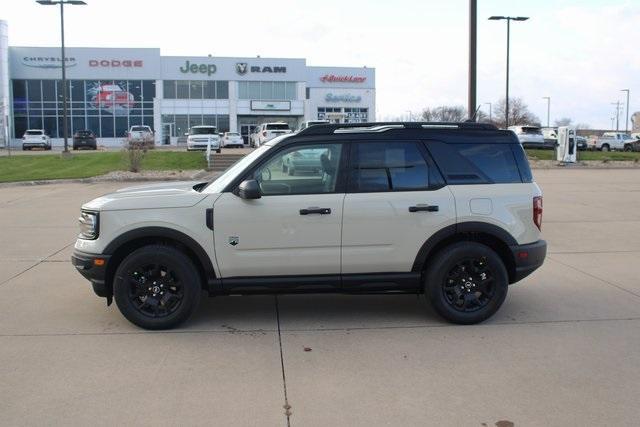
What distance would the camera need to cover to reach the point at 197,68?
6341 cm

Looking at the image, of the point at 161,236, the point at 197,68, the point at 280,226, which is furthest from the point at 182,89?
the point at 280,226

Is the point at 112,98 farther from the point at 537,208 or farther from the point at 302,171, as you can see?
the point at 537,208

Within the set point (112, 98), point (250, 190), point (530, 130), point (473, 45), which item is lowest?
point (250, 190)

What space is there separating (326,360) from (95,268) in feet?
7.23

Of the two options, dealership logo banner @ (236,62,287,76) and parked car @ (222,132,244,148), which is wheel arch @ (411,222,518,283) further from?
dealership logo banner @ (236,62,287,76)

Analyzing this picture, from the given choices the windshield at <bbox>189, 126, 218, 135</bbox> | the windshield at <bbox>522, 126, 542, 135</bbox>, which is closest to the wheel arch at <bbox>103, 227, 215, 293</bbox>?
the windshield at <bbox>189, 126, 218, 135</bbox>

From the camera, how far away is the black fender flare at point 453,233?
5.48m

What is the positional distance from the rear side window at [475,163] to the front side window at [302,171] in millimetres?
927

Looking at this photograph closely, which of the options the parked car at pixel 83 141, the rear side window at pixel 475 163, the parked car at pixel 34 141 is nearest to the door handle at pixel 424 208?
the rear side window at pixel 475 163

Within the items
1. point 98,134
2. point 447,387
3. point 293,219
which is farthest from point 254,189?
point 98,134

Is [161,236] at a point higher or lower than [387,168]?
lower

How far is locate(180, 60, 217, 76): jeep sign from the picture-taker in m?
63.1

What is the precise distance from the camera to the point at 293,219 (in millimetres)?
5320

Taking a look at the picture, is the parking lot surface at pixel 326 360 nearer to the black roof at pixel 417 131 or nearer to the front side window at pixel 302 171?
the front side window at pixel 302 171
